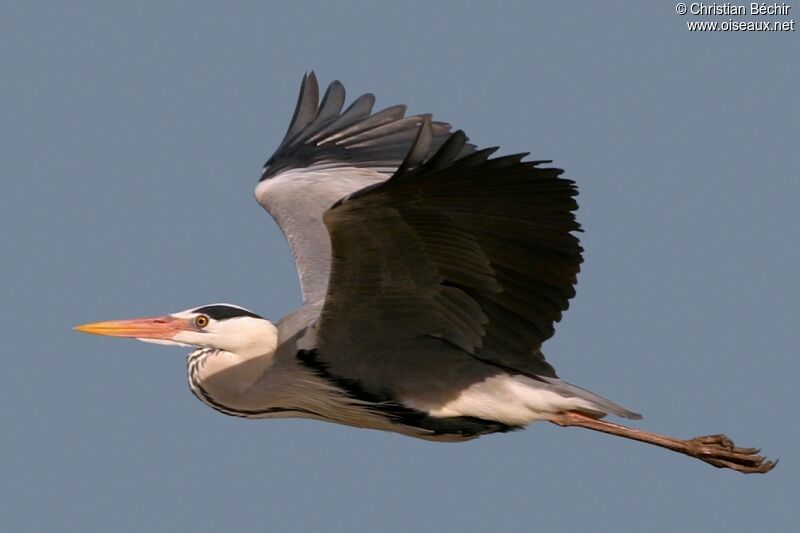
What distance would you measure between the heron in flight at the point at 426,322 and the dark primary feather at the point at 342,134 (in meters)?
1.01

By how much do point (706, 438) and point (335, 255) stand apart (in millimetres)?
2693

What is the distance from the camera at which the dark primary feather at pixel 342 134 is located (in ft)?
35.4

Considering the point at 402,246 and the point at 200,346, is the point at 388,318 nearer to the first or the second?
the point at 402,246

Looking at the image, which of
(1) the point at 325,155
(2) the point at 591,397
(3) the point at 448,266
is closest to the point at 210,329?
(3) the point at 448,266

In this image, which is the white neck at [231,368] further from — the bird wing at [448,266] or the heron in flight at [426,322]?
the bird wing at [448,266]

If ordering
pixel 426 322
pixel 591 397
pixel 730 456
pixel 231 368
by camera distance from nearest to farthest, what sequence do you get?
pixel 426 322 < pixel 591 397 < pixel 231 368 < pixel 730 456

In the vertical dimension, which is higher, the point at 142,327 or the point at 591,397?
the point at 591,397

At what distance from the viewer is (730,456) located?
9.27 metres

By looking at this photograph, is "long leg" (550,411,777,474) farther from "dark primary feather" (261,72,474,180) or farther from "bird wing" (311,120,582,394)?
"dark primary feather" (261,72,474,180)

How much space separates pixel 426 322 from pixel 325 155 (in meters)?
2.73

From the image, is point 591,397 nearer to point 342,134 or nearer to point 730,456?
point 730,456

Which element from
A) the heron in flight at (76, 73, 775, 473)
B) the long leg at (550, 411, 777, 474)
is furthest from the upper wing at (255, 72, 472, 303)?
the long leg at (550, 411, 777, 474)

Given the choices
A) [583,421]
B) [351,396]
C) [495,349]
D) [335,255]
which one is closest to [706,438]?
A: [583,421]

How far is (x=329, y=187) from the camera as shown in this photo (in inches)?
413
